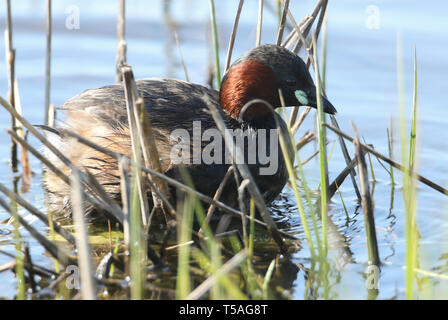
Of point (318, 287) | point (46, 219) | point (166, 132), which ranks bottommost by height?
point (318, 287)

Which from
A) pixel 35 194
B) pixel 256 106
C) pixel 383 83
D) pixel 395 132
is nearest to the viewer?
pixel 256 106

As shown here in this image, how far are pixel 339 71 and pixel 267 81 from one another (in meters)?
2.92

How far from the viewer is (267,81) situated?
16.0 ft

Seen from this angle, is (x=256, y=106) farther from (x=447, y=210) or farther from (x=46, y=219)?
(x=46, y=219)

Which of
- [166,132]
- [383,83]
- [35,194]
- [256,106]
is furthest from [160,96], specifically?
[383,83]

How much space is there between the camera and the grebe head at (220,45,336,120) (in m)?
4.83

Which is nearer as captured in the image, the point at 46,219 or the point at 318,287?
the point at 46,219

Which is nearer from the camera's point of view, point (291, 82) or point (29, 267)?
point (29, 267)

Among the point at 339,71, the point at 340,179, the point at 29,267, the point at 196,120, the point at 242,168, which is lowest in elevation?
the point at 29,267

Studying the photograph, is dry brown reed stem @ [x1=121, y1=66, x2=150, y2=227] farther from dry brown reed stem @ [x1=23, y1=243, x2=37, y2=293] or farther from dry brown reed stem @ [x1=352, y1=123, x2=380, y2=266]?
dry brown reed stem @ [x1=352, y1=123, x2=380, y2=266]

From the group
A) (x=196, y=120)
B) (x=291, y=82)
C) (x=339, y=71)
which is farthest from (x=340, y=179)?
(x=339, y=71)

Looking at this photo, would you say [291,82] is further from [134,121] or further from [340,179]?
[134,121]

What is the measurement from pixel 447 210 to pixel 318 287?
1.43 meters

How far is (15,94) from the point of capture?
575cm
